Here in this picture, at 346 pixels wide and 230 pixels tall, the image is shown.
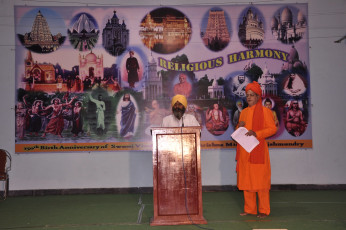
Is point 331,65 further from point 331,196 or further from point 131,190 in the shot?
point 131,190

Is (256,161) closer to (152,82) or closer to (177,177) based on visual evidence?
(177,177)

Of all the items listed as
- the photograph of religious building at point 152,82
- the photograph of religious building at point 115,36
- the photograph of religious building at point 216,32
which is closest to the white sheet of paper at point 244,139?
the photograph of religious building at point 152,82

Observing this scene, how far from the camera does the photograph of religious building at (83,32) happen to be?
6.95m

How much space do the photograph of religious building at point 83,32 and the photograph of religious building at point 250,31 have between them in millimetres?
2744

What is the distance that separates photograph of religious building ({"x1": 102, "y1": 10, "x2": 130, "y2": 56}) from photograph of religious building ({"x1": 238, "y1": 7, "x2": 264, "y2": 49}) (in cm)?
218

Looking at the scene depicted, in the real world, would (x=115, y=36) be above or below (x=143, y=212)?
above

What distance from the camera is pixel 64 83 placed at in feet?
22.6

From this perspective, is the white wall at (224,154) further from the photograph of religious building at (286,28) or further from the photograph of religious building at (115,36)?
the photograph of religious building at (115,36)

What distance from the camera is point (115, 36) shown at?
275 inches

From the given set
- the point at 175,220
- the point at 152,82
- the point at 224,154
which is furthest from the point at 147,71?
the point at 175,220

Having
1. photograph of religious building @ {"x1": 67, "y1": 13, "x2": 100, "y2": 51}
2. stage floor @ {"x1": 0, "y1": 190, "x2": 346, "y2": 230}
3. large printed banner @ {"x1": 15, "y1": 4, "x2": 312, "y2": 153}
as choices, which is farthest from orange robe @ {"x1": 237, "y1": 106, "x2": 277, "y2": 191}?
photograph of religious building @ {"x1": 67, "y1": 13, "x2": 100, "y2": 51}

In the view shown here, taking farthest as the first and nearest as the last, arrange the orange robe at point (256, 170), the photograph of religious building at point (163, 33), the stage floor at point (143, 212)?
the photograph of religious building at point (163, 33), the orange robe at point (256, 170), the stage floor at point (143, 212)

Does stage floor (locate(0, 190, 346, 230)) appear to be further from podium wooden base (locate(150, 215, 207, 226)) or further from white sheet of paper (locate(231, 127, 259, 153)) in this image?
white sheet of paper (locate(231, 127, 259, 153))

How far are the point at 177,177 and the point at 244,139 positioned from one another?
1084 mm
